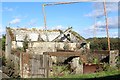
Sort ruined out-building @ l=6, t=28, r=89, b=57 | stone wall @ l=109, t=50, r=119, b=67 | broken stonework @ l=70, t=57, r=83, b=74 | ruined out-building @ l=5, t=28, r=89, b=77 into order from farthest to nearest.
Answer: ruined out-building @ l=6, t=28, r=89, b=57, ruined out-building @ l=5, t=28, r=89, b=77, stone wall @ l=109, t=50, r=119, b=67, broken stonework @ l=70, t=57, r=83, b=74

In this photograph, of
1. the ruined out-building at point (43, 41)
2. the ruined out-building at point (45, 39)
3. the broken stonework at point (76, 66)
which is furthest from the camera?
the ruined out-building at point (45, 39)

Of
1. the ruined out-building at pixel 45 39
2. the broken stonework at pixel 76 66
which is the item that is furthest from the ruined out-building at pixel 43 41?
the broken stonework at pixel 76 66

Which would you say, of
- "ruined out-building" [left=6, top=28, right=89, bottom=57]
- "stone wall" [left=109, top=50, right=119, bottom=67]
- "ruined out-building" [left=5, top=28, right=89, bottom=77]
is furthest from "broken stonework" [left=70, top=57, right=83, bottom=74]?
"ruined out-building" [left=6, top=28, right=89, bottom=57]

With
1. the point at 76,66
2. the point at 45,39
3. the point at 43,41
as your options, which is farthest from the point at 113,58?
the point at 45,39

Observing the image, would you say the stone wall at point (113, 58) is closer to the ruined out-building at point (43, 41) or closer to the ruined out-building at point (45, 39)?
the ruined out-building at point (43, 41)

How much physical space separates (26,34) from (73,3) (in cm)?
1008

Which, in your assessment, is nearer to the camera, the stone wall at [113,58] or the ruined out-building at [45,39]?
the stone wall at [113,58]

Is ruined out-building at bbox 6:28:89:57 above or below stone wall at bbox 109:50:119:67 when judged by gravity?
above

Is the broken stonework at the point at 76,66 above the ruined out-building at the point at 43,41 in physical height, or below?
below

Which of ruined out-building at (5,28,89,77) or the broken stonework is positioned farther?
ruined out-building at (5,28,89,77)

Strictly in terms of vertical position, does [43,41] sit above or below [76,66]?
above

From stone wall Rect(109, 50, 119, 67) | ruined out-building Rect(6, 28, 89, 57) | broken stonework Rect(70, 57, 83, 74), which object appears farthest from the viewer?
ruined out-building Rect(6, 28, 89, 57)

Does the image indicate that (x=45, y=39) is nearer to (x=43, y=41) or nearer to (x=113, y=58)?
(x=43, y=41)

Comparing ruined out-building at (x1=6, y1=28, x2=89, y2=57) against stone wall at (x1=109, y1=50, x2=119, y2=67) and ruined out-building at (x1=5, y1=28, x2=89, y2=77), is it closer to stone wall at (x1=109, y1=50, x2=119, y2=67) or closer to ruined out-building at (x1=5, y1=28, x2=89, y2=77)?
ruined out-building at (x1=5, y1=28, x2=89, y2=77)
